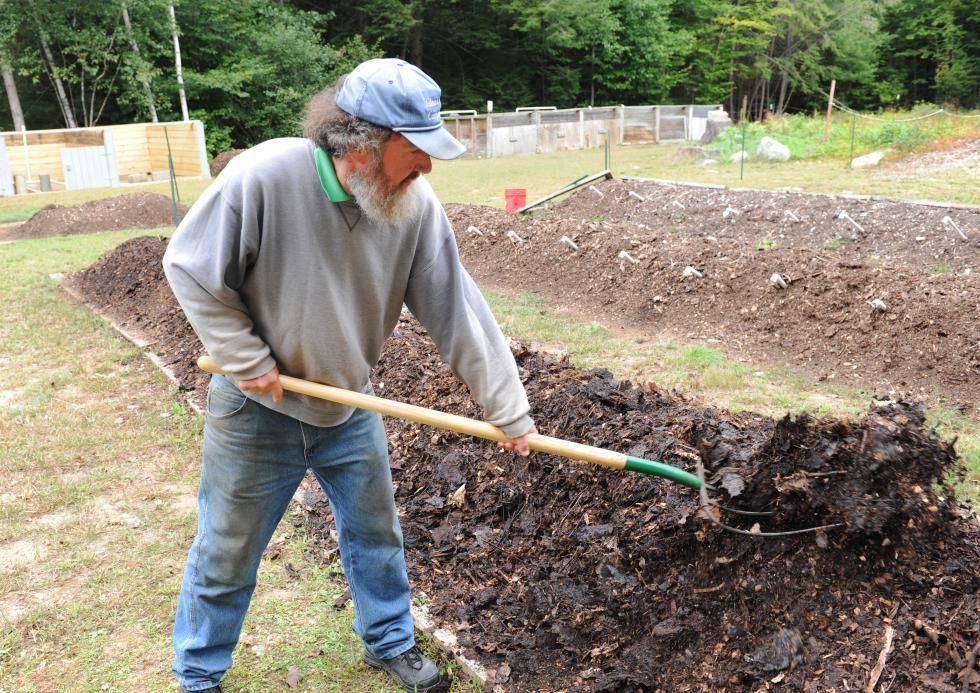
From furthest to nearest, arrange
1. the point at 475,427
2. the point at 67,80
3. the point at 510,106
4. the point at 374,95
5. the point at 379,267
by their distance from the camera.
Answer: the point at 510,106 < the point at 67,80 < the point at 475,427 < the point at 379,267 < the point at 374,95

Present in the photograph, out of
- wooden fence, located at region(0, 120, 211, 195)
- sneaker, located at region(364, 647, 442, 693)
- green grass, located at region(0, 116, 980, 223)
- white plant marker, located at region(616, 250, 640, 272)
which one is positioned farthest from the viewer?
wooden fence, located at region(0, 120, 211, 195)

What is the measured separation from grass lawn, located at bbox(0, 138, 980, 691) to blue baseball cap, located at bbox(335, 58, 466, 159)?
202 cm

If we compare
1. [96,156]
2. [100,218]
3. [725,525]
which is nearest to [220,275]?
[725,525]

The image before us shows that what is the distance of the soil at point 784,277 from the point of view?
5.94 m

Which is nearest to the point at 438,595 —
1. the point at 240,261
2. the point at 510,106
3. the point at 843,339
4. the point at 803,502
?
the point at 803,502

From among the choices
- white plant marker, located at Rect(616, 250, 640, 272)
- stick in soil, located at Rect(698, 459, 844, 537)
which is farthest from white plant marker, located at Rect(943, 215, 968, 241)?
stick in soil, located at Rect(698, 459, 844, 537)

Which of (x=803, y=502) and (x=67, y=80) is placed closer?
(x=803, y=502)

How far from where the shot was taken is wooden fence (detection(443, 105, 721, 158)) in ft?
92.5

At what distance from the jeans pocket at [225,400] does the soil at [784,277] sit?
4.56 m

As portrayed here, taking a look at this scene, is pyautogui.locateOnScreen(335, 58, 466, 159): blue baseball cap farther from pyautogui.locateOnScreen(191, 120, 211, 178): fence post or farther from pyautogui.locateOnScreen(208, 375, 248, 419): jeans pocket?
pyautogui.locateOnScreen(191, 120, 211, 178): fence post

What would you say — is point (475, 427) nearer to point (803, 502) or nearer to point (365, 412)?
point (365, 412)

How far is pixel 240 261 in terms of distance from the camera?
242 centimetres

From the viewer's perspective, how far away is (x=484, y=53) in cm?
3716

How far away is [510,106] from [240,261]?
35.9 meters
